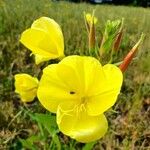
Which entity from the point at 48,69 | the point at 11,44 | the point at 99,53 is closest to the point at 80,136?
the point at 48,69

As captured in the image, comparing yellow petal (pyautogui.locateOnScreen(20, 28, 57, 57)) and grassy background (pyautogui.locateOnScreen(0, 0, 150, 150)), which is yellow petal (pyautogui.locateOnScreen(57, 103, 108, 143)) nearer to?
yellow petal (pyautogui.locateOnScreen(20, 28, 57, 57))

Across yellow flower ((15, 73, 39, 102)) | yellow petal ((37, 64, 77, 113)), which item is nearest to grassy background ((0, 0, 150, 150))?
yellow flower ((15, 73, 39, 102))

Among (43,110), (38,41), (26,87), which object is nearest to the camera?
(38,41)

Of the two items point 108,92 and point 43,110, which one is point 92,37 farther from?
point 43,110

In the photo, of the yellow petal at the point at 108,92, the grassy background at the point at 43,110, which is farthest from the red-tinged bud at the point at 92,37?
the grassy background at the point at 43,110

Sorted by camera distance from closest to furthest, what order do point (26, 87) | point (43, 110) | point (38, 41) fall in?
point (38, 41), point (26, 87), point (43, 110)

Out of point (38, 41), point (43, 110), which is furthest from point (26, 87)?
point (43, 110)
